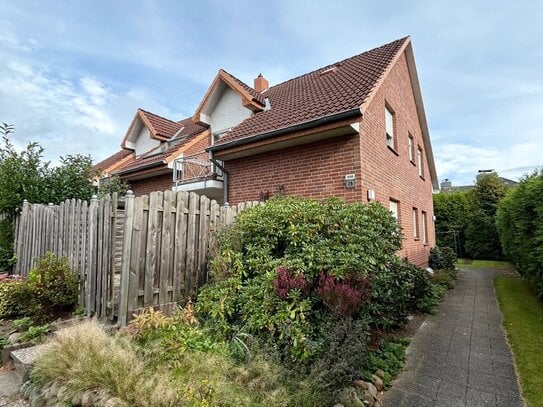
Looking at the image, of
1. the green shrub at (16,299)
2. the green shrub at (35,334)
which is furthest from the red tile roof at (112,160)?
the green shrub at (35,334)

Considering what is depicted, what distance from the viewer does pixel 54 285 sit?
4.82m

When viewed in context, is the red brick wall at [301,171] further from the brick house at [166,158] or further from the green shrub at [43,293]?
the green shrub at [43,293]

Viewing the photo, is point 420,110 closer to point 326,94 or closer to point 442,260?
point 442,260

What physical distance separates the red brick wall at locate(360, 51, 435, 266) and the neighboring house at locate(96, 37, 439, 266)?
3 cm

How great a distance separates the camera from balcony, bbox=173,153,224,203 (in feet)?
31.4

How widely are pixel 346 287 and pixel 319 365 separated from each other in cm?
92

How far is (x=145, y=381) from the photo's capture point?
2.66m

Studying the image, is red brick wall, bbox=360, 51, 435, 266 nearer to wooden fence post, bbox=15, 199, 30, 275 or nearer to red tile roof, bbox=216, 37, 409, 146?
red tile roof, bbox=216, 37, 409, 146

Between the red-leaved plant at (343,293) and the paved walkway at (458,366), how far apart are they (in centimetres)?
102

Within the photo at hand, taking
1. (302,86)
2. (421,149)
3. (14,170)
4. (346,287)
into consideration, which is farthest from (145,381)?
(421,149)

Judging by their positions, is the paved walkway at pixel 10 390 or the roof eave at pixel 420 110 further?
the roof eave at pixel 420 110

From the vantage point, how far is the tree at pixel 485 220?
1928cm

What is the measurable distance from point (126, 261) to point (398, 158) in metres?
8.76

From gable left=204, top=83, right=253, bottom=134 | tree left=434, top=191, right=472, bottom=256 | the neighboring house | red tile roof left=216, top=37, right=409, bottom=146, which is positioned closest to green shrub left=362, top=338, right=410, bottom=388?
the neighboring house
